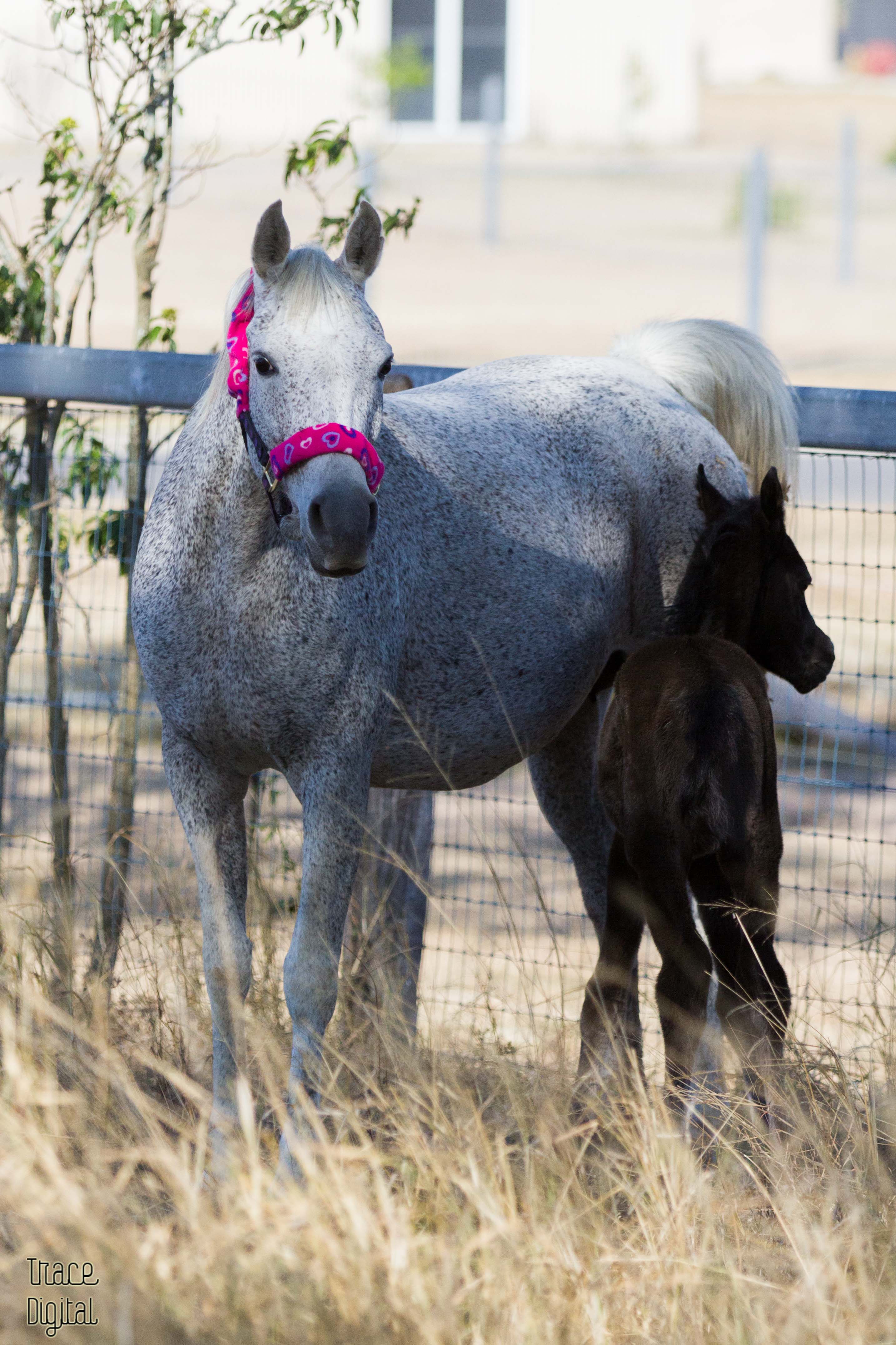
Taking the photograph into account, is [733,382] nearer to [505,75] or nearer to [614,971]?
[614,971]

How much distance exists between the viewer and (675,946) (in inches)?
110

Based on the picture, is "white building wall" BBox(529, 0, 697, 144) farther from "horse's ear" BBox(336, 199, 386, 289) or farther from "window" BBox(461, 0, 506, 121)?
"horse's ear" BBox(336, 199, 386, 289)

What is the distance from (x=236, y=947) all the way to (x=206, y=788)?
335 mm

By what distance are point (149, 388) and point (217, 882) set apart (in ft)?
4.53

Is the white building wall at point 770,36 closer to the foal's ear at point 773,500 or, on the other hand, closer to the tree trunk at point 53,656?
the tree trunk at point 53,656

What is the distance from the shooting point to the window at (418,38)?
93.5 feet

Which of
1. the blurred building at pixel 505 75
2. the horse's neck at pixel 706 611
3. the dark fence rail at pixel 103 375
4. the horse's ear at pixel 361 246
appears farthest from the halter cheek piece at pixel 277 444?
the blurred building at pixel 505 75

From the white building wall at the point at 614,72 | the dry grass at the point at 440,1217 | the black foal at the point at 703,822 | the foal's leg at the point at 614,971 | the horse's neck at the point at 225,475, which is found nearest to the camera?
the dry grass at the point at 440,1217

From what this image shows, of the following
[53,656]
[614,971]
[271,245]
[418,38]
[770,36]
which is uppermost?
[770,36]

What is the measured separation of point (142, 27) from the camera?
3.90 m

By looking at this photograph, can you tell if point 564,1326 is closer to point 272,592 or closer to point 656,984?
point 656,984

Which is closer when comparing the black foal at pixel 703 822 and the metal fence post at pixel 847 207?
the black foal at pixel 703 822

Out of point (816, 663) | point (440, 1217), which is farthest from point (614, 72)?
point (440, 1217)

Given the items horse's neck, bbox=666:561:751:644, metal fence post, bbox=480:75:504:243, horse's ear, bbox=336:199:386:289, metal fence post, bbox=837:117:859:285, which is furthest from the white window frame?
horse's ear, bbox=336:199:386:289
